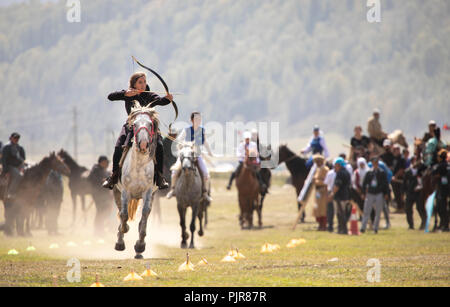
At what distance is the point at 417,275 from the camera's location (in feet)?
41.4

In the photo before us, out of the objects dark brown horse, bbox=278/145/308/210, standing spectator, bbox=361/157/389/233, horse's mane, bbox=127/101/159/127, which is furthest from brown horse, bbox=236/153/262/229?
horse's mane, bbox=127/101/159/127

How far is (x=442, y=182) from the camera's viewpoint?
2395 centimetres

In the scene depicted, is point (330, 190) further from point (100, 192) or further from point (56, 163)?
point (56, 163)

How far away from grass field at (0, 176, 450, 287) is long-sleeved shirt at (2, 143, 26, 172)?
2.50 meters

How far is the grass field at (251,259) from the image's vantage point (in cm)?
1190

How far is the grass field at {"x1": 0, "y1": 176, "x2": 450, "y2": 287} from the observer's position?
39.0 ft

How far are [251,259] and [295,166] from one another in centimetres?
1621

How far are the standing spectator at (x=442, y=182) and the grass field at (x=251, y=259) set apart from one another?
39.5 inches

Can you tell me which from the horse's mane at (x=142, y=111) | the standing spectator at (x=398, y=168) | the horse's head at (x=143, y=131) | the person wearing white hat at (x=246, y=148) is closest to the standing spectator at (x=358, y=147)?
the standing spectator at (x=398, y=168)

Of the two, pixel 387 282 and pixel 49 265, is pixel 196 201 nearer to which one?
pixel 49 265

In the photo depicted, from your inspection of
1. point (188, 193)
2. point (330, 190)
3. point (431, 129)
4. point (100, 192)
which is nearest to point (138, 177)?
point (188, 193)

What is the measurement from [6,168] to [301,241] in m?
10.5
